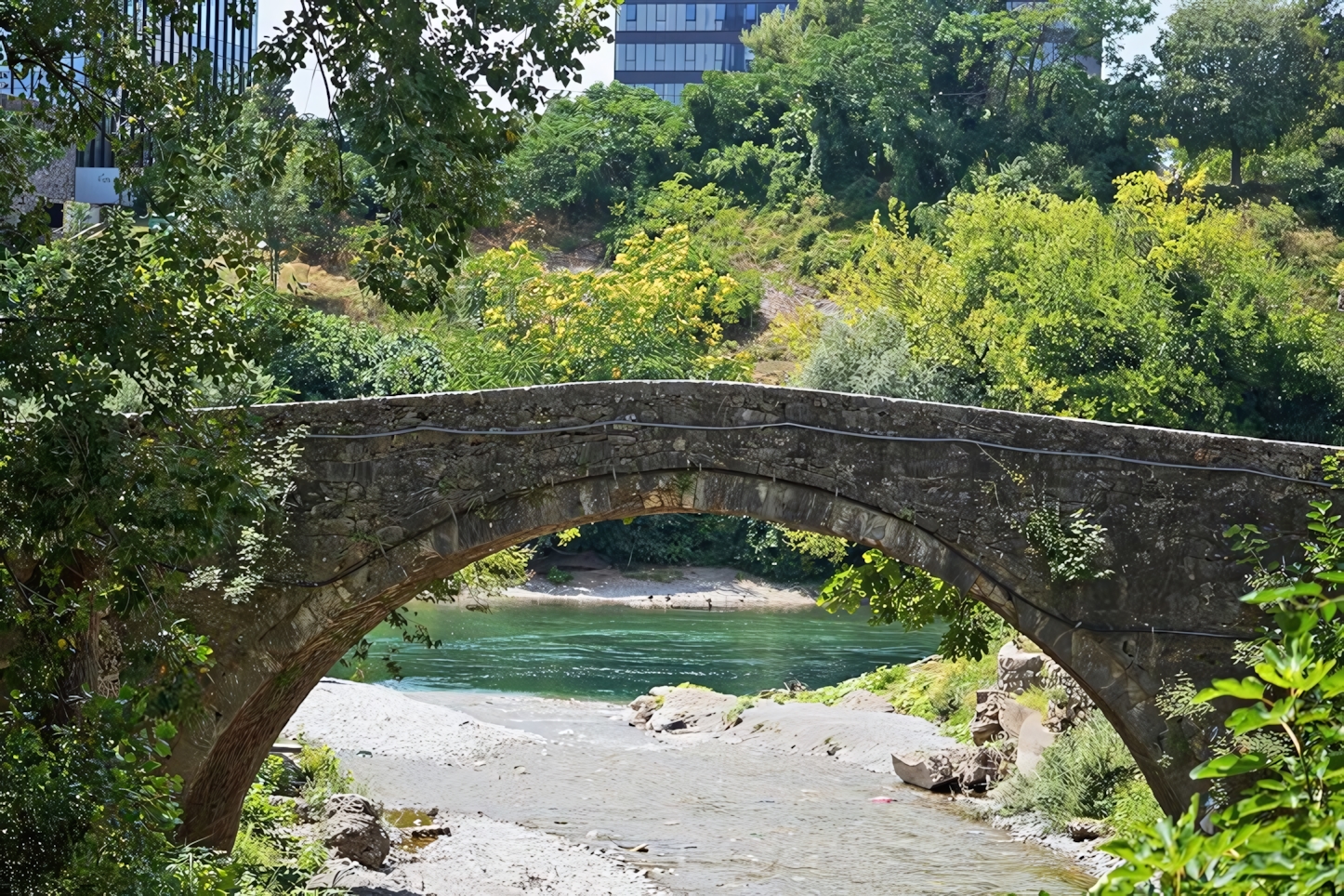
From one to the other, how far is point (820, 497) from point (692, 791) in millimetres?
7582

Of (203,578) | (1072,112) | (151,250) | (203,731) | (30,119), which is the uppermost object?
(1072,112)

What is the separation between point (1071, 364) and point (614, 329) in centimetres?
892

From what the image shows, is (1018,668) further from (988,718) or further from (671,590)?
(671,590)

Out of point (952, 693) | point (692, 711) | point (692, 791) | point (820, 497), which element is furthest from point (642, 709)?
point (820, 497)

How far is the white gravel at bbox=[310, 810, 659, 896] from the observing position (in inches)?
435

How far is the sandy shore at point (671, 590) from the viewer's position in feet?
105

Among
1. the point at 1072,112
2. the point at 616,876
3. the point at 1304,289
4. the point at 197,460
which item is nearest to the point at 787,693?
the point at 616,876

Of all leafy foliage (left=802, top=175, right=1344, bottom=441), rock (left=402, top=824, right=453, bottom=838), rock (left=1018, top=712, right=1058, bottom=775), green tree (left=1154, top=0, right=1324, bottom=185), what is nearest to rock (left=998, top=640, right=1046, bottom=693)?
rock (left=1018, top=712, right=1058, bottom=775)

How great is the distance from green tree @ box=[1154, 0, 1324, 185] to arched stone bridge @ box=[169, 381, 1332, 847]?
39.7 meters

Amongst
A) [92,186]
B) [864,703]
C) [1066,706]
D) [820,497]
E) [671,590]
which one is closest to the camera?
[820,497]

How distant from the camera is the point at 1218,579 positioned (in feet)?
27.9

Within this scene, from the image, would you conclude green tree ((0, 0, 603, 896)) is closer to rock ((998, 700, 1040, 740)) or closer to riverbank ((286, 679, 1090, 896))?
riverbank ((286, 679, 1090, 896))

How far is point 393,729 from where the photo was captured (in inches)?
693

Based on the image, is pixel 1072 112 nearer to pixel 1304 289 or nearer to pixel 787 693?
pixel 1304 289
